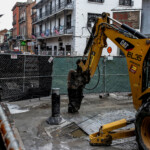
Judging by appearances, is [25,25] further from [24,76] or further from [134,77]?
[134,77]

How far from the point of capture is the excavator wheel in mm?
4264

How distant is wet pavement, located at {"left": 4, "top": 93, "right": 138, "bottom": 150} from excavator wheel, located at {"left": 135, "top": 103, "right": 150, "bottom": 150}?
76 centimetres

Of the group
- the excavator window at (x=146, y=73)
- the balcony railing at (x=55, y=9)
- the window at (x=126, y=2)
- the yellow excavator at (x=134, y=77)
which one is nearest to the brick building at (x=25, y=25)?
the balcony railing at (x=55, y=9)

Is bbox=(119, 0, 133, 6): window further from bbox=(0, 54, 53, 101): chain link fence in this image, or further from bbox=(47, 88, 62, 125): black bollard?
bbox=(47, 88, 62, 125): black bollard

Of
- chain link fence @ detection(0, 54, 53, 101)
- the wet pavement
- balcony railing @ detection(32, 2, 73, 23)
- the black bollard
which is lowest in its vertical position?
the wet pavement

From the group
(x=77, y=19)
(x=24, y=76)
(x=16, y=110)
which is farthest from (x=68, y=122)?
(x=77, y=19)

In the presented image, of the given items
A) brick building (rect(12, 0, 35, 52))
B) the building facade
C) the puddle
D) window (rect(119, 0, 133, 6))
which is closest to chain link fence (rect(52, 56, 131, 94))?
the puddle

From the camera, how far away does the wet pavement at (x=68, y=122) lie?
5.22 m

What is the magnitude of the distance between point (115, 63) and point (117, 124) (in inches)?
259

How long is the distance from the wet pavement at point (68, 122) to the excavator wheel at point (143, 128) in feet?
2.48

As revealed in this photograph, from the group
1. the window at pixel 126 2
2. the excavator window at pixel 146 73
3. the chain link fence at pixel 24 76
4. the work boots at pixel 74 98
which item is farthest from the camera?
the window at pixel 126 2

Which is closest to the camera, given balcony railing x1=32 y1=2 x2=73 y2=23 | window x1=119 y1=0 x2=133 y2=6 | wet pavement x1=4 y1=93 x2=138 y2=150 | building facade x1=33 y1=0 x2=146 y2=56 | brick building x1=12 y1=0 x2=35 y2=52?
wet pavement x1=4 y1=93 x2=138 y2=150

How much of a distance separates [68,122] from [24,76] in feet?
11.6

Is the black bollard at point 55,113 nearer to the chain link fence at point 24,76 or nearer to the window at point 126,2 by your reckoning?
the chain link fence at point 24,76
